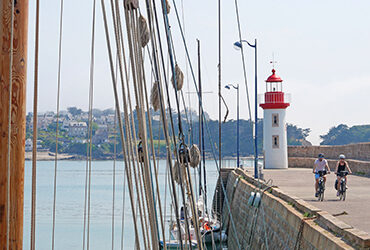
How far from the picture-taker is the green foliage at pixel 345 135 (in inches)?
5650

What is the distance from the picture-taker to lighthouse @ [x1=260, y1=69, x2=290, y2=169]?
35125 mm

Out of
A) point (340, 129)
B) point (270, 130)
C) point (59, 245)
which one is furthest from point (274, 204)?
point (340, 129)

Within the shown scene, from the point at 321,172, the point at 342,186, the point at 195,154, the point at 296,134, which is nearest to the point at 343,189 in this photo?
the point at 342,186

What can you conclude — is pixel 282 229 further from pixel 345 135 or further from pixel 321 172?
pixel 345 135

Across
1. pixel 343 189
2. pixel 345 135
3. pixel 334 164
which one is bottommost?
pixel 343 189

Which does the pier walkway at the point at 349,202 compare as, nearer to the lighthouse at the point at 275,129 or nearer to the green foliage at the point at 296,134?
the lighthouse at the point at 275,129

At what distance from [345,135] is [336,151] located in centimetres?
11481

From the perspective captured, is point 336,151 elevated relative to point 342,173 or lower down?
elevated

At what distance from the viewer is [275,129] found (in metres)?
35.3

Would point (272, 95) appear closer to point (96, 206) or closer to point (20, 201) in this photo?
point (96, 206)

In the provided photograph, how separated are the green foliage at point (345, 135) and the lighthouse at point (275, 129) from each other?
11223 cm

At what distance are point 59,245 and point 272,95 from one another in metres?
15.9

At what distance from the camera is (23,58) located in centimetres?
353

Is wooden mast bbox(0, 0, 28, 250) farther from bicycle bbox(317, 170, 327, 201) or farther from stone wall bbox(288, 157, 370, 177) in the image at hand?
stone wall bbox(288, 157, 370, 177)
